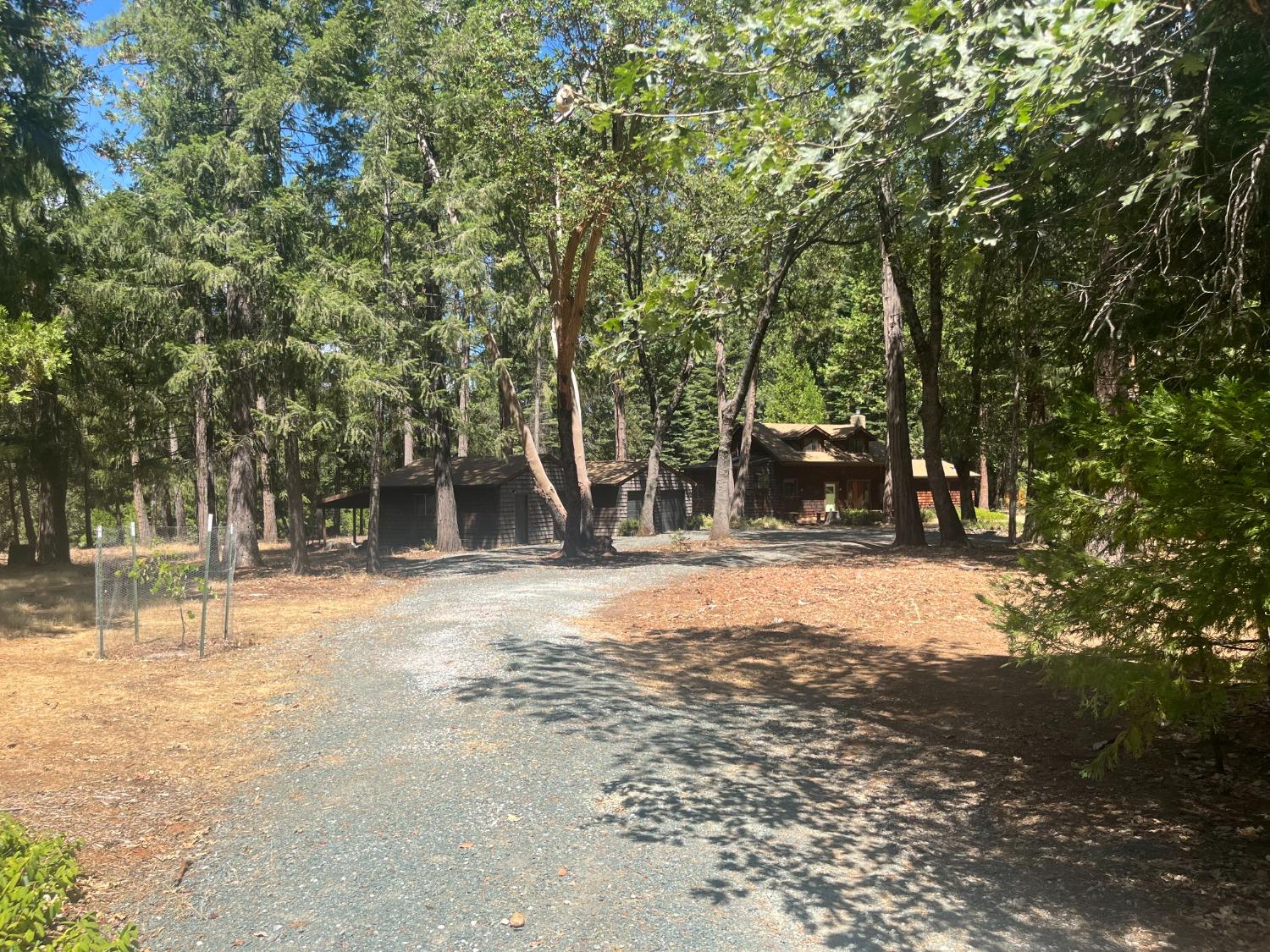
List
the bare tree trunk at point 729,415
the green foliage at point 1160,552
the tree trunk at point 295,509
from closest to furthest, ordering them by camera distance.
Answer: the green foliage at point 1160,552 < the tree trunk at point 295,509 < the bare tree trunk at point 729,415

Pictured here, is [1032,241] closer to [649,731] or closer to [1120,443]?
[1120,443]

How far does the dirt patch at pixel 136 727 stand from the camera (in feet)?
17.7

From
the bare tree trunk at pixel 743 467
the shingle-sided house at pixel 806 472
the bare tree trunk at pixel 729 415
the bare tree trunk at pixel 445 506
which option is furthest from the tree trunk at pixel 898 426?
the shingle-sided house at pixel 806 472

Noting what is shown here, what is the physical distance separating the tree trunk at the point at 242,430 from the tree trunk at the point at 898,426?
55.5 ft

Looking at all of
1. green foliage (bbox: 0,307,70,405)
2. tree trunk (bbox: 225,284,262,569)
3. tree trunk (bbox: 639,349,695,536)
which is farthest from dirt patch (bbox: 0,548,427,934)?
tree trunk (bbox: 639,349,695,536)

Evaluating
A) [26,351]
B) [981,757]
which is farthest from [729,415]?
Result: [981,757]

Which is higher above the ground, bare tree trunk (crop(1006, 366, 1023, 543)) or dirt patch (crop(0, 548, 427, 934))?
bare tree trunk (crop(1006, 366, 1023, 543))

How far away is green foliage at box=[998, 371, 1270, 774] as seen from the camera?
3805 mm

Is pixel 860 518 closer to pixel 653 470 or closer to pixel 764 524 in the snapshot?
pixel 764 524

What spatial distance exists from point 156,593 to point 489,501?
75.5 ft

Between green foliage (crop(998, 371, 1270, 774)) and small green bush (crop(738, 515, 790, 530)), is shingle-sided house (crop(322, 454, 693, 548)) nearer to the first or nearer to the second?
small green bush (crop(738, 515, 790, 530))

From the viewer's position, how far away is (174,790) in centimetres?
626

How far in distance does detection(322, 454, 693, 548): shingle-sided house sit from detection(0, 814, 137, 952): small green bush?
31467mm

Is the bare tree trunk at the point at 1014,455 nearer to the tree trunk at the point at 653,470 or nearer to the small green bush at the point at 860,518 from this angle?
the tree trunk at the point at 653,470
